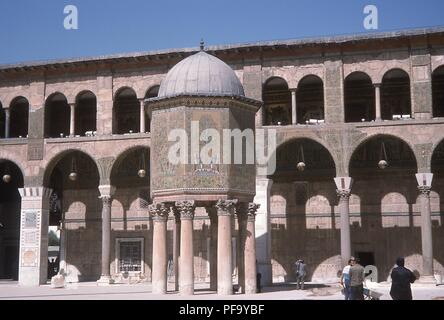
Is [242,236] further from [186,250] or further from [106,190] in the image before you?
[106,190]

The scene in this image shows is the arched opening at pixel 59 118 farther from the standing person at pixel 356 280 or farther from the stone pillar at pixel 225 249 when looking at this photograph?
the standing person at pixel 356 280

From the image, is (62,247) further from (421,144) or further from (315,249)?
(421,144)

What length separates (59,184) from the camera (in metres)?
31.2

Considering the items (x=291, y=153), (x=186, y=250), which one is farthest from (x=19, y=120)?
(x=186, y=250)

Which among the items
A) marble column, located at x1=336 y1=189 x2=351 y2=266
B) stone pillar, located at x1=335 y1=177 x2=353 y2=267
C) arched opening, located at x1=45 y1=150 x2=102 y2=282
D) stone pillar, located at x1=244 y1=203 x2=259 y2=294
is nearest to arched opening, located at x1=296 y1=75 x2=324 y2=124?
stone pillar, located at x1=335 y1=177 x2=353 y2=267

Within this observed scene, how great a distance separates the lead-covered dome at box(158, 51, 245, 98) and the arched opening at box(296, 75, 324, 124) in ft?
30.3

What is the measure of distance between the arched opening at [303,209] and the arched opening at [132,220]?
221 inches

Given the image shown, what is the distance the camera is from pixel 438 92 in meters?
28.3

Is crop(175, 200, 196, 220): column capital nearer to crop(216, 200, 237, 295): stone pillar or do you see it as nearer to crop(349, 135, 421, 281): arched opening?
crop(216, 200, 237, 295): stone pillar

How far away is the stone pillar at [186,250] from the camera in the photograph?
18078mm

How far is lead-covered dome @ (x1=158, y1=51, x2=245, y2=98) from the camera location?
62.2 feet

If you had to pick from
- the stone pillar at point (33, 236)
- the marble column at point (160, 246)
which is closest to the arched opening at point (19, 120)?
the stone pillar at point (33, 236)

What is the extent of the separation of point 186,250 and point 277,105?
40.2 feet
